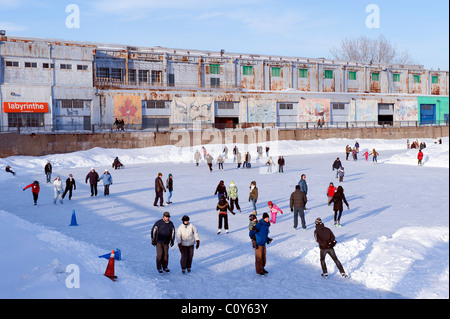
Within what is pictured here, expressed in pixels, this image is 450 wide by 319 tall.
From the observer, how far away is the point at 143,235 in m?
12.8

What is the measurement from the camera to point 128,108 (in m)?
44.2

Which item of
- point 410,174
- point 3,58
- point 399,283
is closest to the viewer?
point 399,283

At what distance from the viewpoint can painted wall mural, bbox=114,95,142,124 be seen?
143 feet

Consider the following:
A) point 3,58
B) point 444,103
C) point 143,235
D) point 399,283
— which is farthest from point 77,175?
point 444,103

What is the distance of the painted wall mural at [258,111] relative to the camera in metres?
50.6

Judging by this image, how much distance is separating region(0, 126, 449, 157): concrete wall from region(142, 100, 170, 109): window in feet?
17.9

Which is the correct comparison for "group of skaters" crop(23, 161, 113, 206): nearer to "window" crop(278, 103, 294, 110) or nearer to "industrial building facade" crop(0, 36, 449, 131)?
"industrial building facade" crop(0, 36, 449, 131)

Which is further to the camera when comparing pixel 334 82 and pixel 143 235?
pixel 334 82

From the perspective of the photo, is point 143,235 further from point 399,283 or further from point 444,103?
point 444,103

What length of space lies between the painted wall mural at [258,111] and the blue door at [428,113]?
25.8 metres

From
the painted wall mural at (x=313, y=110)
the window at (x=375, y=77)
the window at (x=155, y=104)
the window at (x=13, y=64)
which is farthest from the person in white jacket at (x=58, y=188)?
the window at (x=375, y=77)

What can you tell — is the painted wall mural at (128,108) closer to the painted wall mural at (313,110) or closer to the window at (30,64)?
Result: the window at (30,64)

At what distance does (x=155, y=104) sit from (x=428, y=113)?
42.5 m

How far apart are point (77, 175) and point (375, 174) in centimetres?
1884
